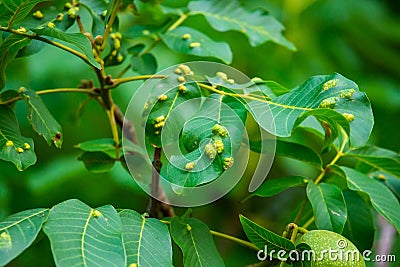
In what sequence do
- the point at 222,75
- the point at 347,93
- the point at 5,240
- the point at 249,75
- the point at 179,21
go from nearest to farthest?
the point at 5,240
the point at 347,93
the point at 222,75
the point at 179,21
the point at 249,75

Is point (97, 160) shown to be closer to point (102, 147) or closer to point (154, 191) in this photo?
point (102, 147)

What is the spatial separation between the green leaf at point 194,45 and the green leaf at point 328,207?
248 mm

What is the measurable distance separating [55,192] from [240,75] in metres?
0.93

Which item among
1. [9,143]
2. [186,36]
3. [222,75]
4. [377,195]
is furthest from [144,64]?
[377,195]

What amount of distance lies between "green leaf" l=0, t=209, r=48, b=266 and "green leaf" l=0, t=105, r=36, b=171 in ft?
0.29

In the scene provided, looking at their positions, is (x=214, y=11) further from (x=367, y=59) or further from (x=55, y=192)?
(x=367, y=59)

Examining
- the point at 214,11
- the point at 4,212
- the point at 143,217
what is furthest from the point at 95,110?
the point at 143,217

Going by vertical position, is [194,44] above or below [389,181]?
above

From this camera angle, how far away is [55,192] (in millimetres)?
1604

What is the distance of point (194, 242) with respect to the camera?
2.27 feet

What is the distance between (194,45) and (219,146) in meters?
0.29

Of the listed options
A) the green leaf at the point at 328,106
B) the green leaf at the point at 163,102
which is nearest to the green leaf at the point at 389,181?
the green leaf at the point at 328,106

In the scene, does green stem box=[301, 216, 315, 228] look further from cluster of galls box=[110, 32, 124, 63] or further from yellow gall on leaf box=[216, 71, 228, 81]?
cluster of galls box=[110, 32, 124, 63]

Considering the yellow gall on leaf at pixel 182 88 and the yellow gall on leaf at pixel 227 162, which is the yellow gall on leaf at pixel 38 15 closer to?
the yellow gall on leaf at pixel 182 88
